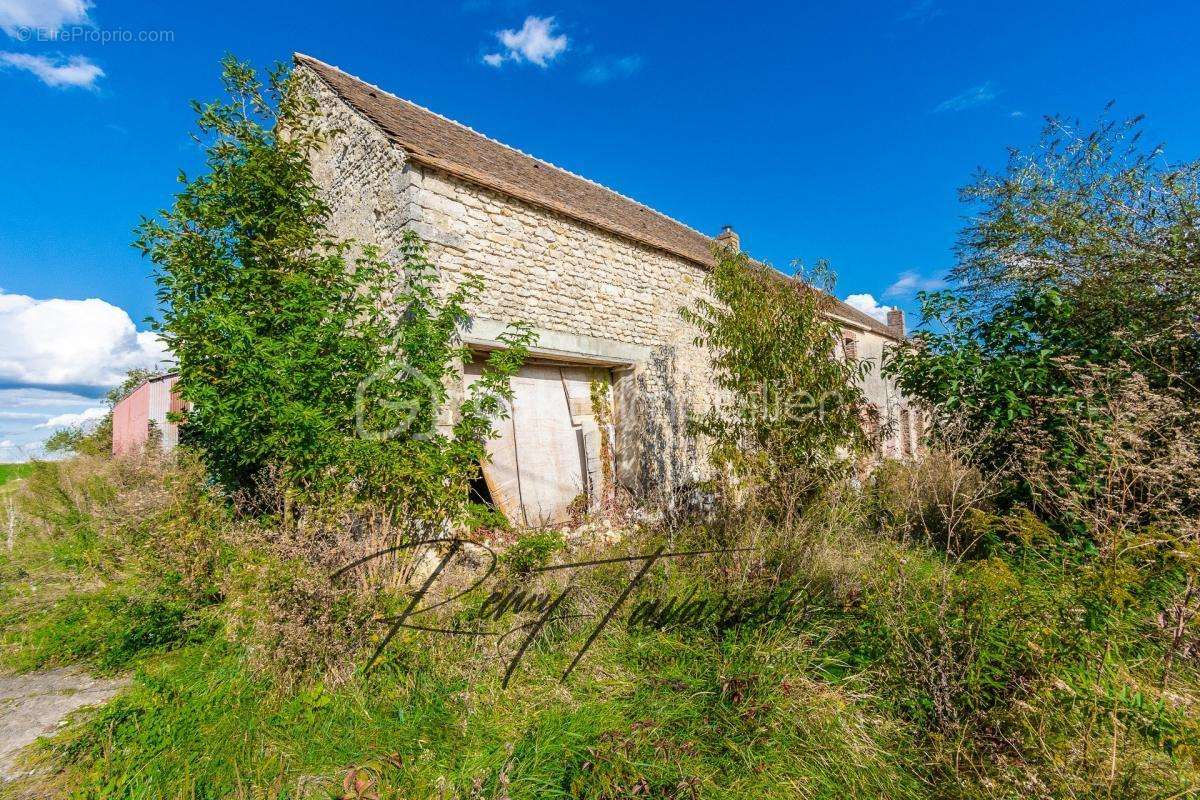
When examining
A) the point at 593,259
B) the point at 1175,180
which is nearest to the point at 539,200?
the point at 593,259

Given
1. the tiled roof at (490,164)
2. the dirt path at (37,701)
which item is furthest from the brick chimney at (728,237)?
the dirt path at (37,701)

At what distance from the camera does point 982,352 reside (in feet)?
17.3

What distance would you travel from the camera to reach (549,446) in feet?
22.5

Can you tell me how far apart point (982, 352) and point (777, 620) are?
3.93m

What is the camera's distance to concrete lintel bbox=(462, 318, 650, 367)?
5738mm

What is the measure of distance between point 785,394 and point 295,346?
14.9 ft

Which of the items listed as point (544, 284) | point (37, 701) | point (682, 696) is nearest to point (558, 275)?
point (544, 284)

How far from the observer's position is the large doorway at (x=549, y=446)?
→ 20.6 feet

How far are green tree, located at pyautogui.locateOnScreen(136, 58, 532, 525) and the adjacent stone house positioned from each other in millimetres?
533

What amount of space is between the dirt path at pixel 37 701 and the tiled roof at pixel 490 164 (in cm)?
512

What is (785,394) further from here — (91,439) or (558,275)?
(91,439)

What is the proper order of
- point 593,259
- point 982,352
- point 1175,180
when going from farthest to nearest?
1. point 593,259
2. point 982,352
3. point 1175,180

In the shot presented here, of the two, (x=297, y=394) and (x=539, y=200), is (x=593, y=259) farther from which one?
(x=297, y=394)
